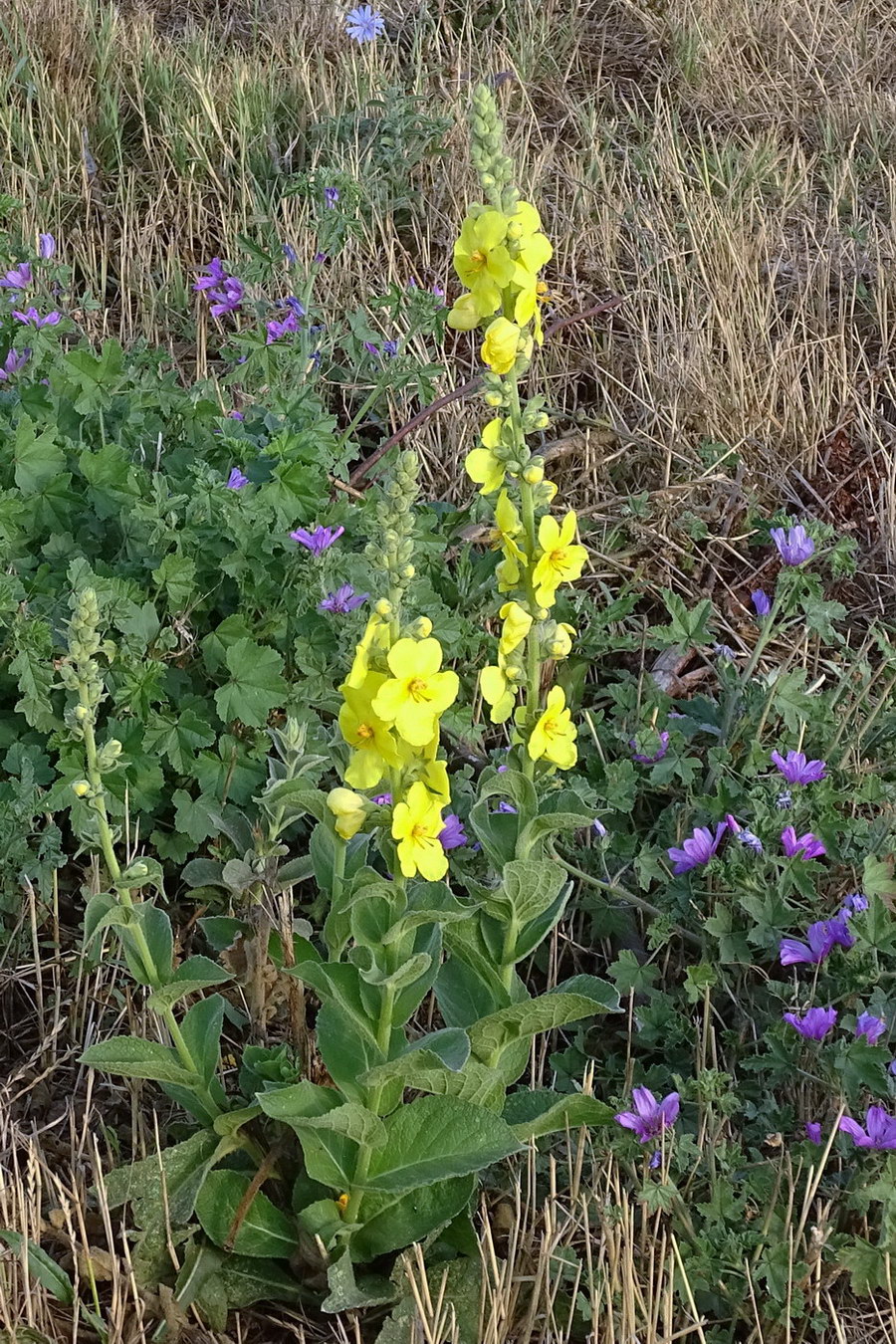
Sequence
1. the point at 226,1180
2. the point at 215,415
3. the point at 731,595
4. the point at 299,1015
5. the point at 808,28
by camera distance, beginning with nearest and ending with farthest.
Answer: the point at 226,1180 → the point at 299,1015 → the point at 215,415 → the point at 731,595 → the point at 808,28

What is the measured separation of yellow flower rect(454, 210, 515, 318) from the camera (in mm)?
1452

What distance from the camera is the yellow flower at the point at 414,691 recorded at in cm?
127

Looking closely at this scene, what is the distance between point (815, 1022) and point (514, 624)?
0.79 m

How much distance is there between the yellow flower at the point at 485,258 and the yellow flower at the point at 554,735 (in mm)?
491

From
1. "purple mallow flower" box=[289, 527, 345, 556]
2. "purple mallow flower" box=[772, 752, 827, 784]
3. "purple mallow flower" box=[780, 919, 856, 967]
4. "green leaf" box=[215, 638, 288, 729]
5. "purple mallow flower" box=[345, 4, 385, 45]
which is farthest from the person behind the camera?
"purple mallow flower" box=[345, 4, 385, 45]

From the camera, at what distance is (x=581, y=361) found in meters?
3.79

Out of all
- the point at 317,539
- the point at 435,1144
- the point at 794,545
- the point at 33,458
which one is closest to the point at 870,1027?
the point at 435,1144

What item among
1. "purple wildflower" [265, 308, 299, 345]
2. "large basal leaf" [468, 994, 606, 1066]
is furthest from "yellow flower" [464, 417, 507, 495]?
"purple wildflower" [265, 308, 299, 345]

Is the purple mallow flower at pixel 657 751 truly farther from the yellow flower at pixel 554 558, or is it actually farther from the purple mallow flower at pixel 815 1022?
the yellow flower at pixel 554 558

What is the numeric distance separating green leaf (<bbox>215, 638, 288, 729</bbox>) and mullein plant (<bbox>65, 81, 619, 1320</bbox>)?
0.59m

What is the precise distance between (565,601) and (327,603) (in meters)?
0.68

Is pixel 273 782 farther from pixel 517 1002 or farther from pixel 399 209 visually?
pixel 399 209

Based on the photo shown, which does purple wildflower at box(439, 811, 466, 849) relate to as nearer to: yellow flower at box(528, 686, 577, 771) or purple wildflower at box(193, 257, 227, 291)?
yellow flower at box(528, 686, 577, 771)

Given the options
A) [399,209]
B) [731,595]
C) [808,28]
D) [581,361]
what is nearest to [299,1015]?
[731,595]
